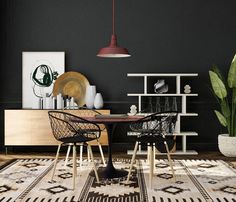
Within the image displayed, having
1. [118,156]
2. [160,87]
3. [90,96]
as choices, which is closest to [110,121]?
[118,156]

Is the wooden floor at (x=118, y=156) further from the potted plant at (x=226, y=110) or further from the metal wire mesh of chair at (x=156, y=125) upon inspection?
the metal wire mesh of chair at (x=156, y=125)

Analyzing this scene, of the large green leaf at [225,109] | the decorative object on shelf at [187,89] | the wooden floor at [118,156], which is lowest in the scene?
the wooden floor at [118,156]

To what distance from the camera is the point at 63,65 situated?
6.51 m

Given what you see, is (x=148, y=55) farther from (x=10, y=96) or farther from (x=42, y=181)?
(x=42, y=181)

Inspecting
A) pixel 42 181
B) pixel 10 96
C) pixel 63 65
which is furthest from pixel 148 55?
pixel 42 181

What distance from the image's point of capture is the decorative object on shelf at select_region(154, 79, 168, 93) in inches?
246

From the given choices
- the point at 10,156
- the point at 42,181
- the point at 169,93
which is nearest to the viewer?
the point at 42,181

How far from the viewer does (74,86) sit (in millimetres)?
6480

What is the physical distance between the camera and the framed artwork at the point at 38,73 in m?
6.51

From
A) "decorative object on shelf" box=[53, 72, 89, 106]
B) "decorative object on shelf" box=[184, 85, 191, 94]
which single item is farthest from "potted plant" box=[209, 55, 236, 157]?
"decorative object on shelf" box=[53, 72, 89, 106]

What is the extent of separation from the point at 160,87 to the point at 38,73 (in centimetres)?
211

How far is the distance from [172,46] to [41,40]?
2.27 metres

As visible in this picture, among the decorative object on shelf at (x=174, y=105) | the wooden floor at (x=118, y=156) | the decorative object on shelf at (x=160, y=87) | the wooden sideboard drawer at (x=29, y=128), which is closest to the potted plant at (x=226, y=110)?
the wooden floor at (x=118, y=156)

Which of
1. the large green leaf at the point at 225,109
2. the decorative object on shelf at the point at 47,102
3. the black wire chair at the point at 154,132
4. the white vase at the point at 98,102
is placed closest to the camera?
the black wire chair at the point at 154,132
